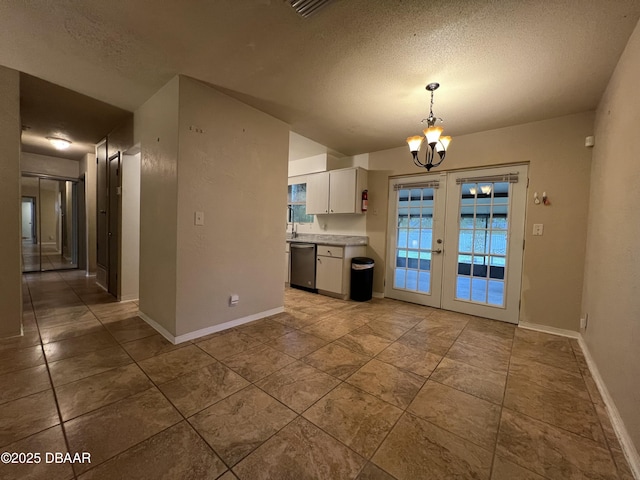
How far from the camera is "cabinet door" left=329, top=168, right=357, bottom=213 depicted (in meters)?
4.37

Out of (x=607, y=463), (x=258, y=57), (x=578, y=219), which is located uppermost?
(x=258, y=57)

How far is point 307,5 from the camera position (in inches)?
61.4

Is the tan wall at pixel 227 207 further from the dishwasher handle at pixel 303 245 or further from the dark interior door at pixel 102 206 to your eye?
the dark interior door at pixel 102 206

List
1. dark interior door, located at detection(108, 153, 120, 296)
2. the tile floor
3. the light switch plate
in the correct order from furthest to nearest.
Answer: dark interior door, located at detection(108, 153, 120, 296), the light switch plate, the tile floor

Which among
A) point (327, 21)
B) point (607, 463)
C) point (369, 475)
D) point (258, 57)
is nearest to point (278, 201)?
point (258, 57)

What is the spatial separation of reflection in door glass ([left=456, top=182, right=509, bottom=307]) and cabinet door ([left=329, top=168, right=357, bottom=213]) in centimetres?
162

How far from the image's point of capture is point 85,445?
1318mm

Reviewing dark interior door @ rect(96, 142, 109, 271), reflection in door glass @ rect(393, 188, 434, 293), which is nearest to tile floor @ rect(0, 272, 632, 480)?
reflection in door glass @ rect(393, 188, 434, 293)

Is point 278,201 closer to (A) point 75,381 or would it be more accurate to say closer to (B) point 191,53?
(B) point 191,53

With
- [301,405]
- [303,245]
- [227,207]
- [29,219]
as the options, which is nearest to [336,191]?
[303,245]

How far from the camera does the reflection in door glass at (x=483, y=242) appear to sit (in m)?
3.35

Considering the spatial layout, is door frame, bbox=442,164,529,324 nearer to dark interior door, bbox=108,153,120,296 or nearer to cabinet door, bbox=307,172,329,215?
cabinet door, bbox=307,172,329,215

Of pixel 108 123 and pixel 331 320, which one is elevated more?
pixel 108 123

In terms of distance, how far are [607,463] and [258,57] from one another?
10.8 feet
